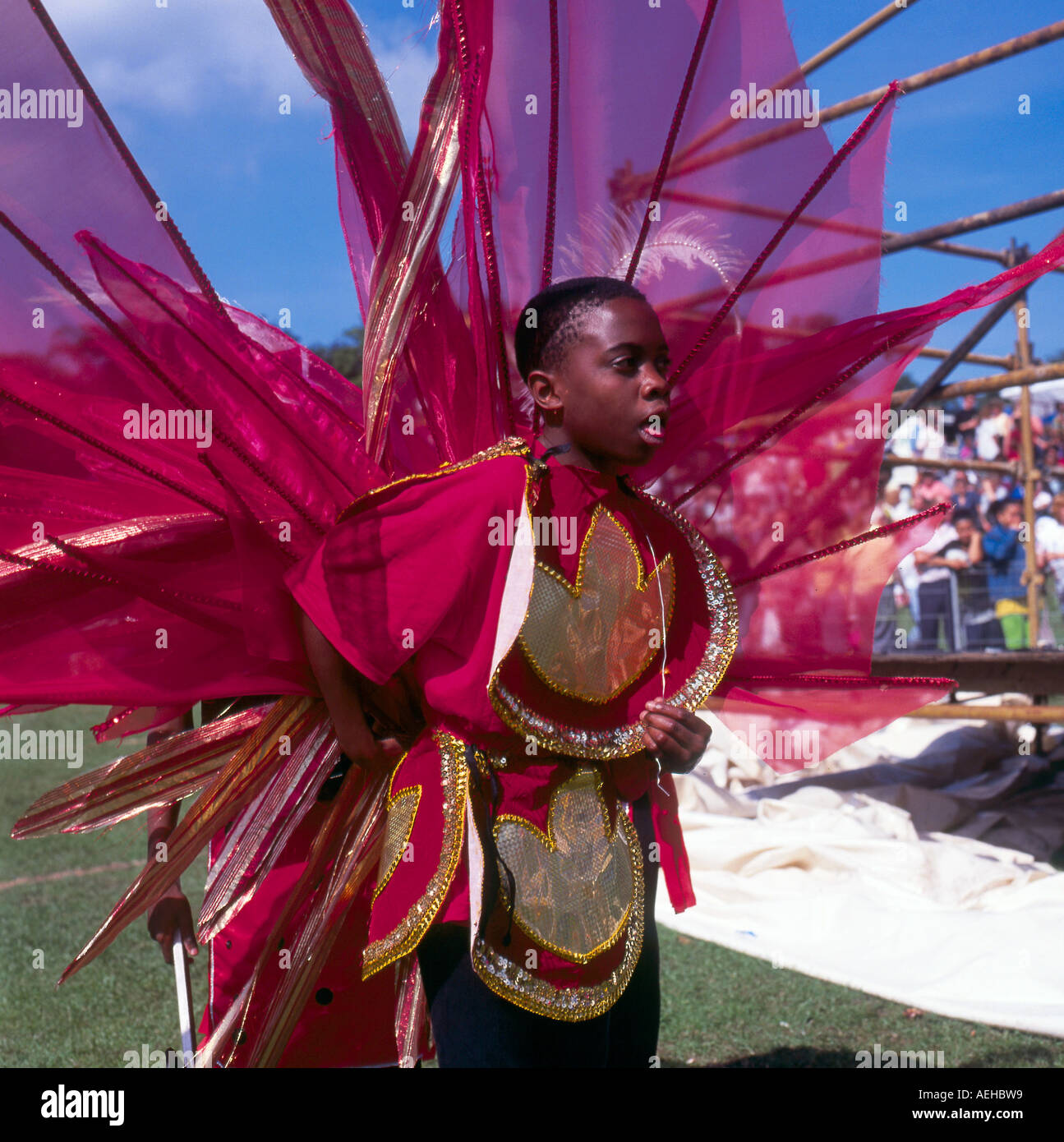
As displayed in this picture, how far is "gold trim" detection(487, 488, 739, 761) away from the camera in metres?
1.60

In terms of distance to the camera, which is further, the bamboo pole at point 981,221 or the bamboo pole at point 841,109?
the bamboo pole at point 981,221

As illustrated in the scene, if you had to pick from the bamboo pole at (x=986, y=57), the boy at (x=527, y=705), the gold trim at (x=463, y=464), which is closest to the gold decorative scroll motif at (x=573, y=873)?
the boy at (x=527, y=705)

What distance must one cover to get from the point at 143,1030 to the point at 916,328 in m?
3.16

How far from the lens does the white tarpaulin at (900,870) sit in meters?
3.73

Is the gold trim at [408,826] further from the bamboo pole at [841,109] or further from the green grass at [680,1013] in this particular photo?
the green grass at [680,1013]

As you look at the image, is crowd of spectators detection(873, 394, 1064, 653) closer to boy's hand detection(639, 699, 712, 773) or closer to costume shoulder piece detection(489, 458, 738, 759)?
costume shoulder piece detection(489, 458, 738, 759)

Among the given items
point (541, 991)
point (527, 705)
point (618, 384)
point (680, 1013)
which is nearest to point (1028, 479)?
point (680, 1013)

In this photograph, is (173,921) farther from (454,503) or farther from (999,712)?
(999,712)

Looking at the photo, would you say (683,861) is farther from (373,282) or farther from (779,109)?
(779,109)

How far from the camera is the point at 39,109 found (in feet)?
5.54

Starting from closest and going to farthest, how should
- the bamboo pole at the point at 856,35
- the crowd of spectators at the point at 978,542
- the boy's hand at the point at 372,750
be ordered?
the boy's hand at the point at 372,750 → the bamboo pole at the point at 856,35 → the crowd of spectators at the point at 978,542

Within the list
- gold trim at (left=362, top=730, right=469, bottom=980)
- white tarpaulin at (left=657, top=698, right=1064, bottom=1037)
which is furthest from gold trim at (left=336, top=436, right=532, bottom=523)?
white tarpaulin at (left=657, top=698, right=1064, bottom=1037)

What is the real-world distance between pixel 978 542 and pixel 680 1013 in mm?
5278
